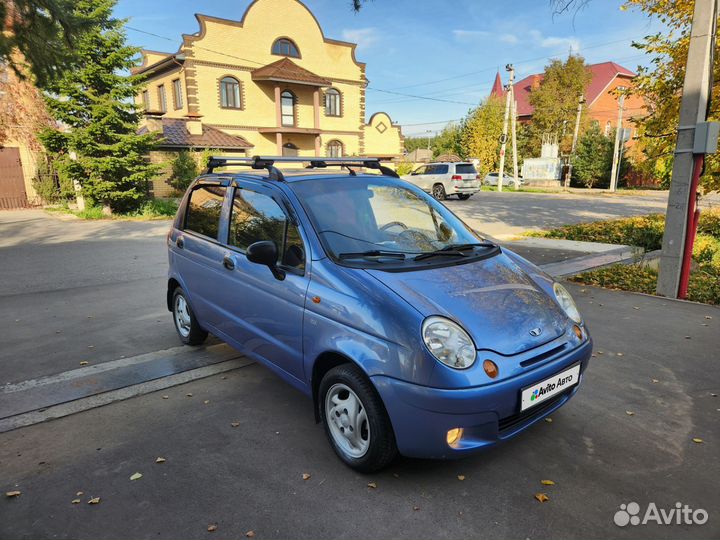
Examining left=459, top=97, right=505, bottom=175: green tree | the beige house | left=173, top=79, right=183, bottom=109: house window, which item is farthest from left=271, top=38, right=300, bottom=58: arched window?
left=459, top=97, right=505, bottom=175: green tree

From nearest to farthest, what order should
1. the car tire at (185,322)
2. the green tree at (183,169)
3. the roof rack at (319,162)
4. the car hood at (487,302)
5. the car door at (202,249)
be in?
the car hood at (487,302) < the car door at (202,249) < the roof rack at (319,162) < the car tire at (185,322) < the green tree at (183,169)

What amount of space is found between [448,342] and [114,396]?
2.90m

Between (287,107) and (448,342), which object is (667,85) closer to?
(448,342)

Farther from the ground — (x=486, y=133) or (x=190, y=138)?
(x=486, y=133)

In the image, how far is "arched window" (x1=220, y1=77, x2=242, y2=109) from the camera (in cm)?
2934

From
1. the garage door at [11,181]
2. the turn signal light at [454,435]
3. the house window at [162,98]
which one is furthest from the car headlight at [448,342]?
the house window at [162,98]

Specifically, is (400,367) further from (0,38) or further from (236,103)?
(236,103)

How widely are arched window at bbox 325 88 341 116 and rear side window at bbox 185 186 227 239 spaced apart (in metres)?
30.9

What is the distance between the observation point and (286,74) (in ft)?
98.3

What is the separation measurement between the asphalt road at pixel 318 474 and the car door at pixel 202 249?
2.60 ft

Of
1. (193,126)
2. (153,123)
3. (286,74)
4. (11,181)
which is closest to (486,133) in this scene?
(286,74)

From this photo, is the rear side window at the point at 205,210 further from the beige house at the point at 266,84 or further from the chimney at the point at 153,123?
the beige house at the point at 266,84

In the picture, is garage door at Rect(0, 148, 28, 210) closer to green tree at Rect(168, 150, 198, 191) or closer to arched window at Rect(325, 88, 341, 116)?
green tree at Rect(168, 150, 198, 191)

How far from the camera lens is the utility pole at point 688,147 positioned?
591cm
